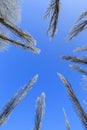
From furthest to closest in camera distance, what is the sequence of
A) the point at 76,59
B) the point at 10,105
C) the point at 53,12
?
the point at 76,59 → the point at 10,105 → the point at 53,12

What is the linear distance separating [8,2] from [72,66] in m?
2.27

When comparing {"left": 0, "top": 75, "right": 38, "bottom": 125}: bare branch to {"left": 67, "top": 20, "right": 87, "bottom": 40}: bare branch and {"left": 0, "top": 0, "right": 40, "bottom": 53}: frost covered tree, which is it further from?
{"left": 67, "top": 20, "right": 87, "bottom": 40}: bare branch

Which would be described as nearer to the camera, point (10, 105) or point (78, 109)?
point (78, 109)

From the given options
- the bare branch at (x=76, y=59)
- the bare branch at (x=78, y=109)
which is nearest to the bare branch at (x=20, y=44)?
the bare branch at (x=76, y=59)

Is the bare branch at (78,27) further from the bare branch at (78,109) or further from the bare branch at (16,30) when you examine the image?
the bare branch at (78,109)

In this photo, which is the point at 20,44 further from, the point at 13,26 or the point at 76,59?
the point at 76,59

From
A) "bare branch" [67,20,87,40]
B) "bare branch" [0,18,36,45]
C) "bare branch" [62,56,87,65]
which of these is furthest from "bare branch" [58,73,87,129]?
"bare branch" [67,20,87,40]

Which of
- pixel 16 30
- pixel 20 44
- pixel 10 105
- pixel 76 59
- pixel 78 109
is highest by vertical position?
pixel 16 30

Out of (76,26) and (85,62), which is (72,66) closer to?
(85,62)

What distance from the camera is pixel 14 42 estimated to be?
5.71 m

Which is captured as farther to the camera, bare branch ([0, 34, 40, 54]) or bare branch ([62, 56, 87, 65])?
bare branch ([62, 56, 87, 65])

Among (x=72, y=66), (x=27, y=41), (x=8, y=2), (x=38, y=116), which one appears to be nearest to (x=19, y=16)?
(x=8, y=2)

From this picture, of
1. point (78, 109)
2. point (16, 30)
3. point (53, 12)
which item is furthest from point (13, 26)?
point (78, 109)

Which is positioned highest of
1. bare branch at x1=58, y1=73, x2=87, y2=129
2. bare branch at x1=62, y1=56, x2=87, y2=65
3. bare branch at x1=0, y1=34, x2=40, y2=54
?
bare branch at x1=0, y1=34, x2=40, y2=54
